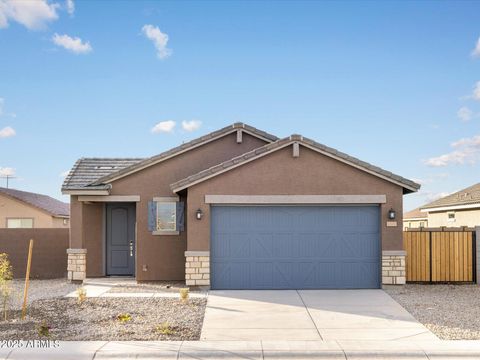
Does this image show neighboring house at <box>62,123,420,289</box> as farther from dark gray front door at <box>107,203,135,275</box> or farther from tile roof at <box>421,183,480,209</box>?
tile roof at <box>421,183,480,209</box>

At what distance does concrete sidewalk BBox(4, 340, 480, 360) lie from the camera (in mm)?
8156

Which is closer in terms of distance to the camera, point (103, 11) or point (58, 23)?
point (103, 11)

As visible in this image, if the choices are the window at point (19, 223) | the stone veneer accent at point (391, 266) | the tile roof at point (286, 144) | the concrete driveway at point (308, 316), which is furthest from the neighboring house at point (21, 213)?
the stone veneer accent at point (391, 266)

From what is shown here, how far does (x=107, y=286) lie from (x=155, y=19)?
7792mm

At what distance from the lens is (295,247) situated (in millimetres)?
14164

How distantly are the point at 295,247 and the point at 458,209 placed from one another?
567 inches

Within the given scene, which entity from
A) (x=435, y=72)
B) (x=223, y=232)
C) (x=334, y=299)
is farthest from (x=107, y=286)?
(x=435, y=72)

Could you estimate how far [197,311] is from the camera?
11.3 meters

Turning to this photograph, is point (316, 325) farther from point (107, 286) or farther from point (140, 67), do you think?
point (140, 67)

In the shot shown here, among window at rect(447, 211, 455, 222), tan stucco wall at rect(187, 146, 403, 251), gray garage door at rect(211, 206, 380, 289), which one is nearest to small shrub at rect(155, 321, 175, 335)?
gray garage door at rect(211, 206, 380, 289)

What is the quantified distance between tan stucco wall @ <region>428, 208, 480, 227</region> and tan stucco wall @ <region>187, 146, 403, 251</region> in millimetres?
11254

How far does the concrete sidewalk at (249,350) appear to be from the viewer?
8.16 meters

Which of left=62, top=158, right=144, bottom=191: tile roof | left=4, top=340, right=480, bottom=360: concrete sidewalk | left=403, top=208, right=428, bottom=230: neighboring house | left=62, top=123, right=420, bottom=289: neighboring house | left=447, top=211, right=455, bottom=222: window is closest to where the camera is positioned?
left=4, top=340, right=480, bottom=360: concrete sidewalk

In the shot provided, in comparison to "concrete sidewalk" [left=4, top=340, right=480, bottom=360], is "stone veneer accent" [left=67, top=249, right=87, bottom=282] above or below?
above
